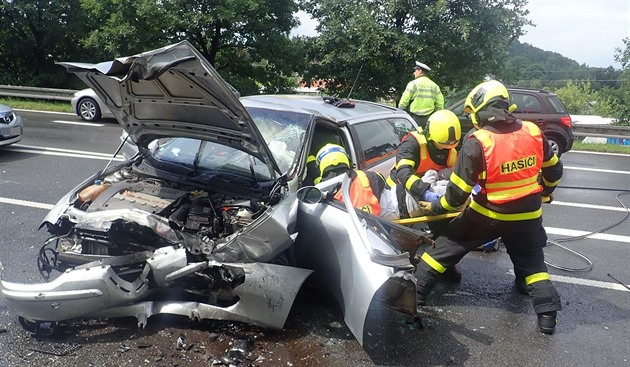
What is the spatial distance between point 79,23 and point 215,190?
674 inches

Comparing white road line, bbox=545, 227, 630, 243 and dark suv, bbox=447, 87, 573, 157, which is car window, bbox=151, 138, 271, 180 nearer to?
white road line, bbox=545, 227, 630, 243

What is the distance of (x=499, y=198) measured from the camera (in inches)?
135

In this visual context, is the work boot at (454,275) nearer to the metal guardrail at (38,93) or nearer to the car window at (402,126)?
the car window at (402,126)

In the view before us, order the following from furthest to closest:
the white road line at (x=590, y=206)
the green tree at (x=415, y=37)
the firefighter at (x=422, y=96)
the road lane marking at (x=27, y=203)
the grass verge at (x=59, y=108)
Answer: the green tree at (x=415, y=37), the grass verge at (x=59, y=108), the firefighter at (x=422, y=96), the white road line at (x=590, y=206), the road lane marking at (x=27, y=203)

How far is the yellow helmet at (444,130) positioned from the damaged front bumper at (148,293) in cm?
157

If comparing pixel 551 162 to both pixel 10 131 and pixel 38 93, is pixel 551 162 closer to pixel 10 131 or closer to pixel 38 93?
pixel 10 131

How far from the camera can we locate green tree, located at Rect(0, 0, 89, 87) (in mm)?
16953

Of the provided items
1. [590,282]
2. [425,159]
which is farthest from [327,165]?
[590,282]

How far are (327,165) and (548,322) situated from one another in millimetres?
1981

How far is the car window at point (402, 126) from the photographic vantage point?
550 cm

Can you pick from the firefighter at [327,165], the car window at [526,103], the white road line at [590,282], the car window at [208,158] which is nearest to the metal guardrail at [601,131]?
the car window at [526,103]

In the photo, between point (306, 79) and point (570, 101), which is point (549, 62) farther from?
point (306, 79)

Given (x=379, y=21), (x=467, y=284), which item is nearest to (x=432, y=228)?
(x=467, y=284)

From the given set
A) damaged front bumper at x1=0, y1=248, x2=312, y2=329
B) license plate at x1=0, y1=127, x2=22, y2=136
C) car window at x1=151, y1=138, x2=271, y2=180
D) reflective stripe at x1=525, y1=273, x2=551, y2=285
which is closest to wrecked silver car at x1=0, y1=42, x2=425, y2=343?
damaged front bumper at x1=0, y1=248, x2=312, y2=329
